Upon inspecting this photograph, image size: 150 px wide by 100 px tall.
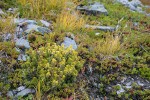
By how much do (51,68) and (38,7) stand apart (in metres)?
2.97

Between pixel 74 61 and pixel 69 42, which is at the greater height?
pixel 74 61

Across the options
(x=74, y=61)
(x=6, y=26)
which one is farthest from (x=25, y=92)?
(x=6, y=26)

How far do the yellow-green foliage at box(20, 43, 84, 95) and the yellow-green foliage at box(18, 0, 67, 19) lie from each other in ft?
7.53

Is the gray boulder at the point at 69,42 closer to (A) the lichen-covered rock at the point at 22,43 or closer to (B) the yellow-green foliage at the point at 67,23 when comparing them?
(B) the yellow-green foliage at the point at 67,23

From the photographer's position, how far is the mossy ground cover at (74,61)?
535 cm

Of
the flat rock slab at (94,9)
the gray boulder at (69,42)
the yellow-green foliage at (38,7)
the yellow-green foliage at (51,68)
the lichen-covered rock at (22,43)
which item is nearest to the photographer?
the yellow-green foliage at (51,68)

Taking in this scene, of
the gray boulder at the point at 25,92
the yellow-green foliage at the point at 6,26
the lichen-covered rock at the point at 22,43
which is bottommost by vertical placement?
the gray boulder at the point at 25,92

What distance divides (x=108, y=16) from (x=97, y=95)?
4.56 metres

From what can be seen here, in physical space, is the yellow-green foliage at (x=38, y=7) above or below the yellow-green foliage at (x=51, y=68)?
above

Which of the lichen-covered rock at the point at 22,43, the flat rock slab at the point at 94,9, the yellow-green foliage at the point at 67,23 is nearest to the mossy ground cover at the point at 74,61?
the yellow-green foliage at the point at 67,23

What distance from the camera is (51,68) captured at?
532 centimetres

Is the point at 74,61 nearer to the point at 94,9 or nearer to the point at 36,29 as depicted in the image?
the point at 36,29

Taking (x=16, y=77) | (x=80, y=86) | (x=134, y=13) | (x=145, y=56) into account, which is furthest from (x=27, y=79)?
(x=134, y=13)

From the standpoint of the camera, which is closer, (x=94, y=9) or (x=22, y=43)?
(x=22, y=43)
